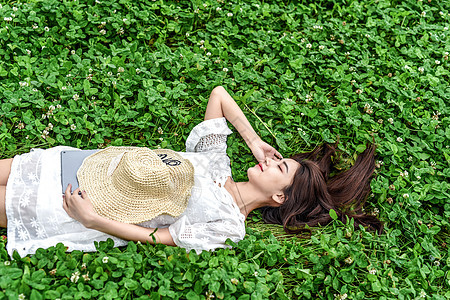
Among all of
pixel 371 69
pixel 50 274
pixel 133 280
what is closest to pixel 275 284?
pixel 133 280

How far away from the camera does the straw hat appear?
329 cm

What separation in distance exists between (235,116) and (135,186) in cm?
120

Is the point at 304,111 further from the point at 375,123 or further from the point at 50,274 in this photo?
the point at 50,274

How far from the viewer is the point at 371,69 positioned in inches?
195

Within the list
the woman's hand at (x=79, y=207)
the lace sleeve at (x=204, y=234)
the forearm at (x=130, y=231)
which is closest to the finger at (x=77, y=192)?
the woman's hand at (x=79, y=207)

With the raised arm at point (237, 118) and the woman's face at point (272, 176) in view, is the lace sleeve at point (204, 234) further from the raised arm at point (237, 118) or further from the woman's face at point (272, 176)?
the raised arm at point (237, 118)

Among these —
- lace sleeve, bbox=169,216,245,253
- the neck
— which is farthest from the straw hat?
the neck

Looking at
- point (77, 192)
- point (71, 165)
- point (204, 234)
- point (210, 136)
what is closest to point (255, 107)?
point (210, 136)

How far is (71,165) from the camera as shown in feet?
11.4

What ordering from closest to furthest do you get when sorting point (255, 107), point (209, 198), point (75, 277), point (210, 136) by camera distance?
point (75, 277), point (209, 198), point (210, 136), point (255, 107)

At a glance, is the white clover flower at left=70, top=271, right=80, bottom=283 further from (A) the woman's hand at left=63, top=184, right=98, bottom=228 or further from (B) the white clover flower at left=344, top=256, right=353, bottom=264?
(B) the white clover flower at left=344, top=256, right=353, bottom=264

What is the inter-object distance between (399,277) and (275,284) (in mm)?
994

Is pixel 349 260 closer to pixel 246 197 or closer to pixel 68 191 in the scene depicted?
pixel 246 197

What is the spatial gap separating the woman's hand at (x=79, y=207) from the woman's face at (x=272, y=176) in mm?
1244
